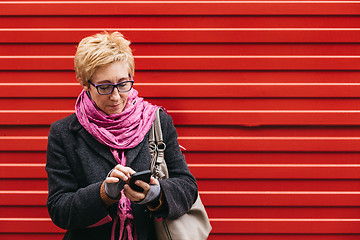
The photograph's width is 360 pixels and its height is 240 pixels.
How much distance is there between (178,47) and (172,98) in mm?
366

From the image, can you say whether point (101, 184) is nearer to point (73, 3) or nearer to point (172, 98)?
point (172, 98)

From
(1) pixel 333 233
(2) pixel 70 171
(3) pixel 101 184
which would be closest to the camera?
(3) pixel 101 184

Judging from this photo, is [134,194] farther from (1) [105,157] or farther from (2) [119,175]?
(1) [105,157]

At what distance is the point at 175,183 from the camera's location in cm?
189

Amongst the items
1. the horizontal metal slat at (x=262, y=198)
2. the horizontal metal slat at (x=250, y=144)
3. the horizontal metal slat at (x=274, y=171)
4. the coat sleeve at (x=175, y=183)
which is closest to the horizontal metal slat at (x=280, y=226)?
the horizontal metal slat at (x=262, y=198)

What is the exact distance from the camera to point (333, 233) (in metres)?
2.71

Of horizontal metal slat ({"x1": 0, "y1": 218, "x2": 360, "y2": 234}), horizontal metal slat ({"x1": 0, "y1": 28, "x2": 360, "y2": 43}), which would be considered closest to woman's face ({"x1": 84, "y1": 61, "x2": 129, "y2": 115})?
horizontal metal slat ({"x1": 0, "y1": 28, "x2": 360, "y2": 43})

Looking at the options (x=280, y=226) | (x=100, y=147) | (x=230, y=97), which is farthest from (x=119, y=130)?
(x=280, y=226)

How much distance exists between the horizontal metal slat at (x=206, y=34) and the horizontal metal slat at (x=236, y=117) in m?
0.50

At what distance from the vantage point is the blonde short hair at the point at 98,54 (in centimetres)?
177

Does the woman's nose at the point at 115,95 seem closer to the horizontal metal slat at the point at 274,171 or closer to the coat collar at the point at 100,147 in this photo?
the coat collar at the point at 100,147

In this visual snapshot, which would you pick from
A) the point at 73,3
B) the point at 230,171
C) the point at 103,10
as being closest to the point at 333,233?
the point at 230,171

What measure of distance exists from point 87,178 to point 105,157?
0.47ft

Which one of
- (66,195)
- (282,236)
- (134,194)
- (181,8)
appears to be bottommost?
(282,236)
